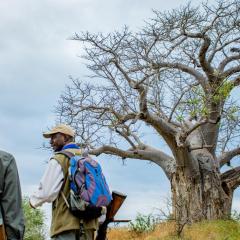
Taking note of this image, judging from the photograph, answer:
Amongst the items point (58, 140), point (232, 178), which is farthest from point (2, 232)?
point (232, 178)

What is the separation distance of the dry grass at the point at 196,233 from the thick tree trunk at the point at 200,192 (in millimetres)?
638

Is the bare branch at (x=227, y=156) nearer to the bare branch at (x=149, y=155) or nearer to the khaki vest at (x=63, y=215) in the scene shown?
the bare branch at (x=149, y=155)

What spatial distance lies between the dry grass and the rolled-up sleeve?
316 inches

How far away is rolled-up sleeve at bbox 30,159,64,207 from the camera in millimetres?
5258

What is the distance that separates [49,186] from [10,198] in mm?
1558

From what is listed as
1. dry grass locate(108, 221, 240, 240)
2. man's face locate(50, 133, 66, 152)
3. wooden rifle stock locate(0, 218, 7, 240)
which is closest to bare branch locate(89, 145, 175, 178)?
dry grass locate(108, 221, 240, 240)

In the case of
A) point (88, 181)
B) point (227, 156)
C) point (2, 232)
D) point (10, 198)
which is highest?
point (227, 156)

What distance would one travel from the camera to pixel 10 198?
372cm

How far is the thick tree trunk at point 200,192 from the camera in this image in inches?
678

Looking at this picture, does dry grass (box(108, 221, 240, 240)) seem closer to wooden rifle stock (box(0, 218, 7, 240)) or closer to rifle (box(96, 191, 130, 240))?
rifle (box(96, 191, 130, 240))

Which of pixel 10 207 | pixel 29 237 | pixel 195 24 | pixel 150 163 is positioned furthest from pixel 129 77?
pixel 10 207

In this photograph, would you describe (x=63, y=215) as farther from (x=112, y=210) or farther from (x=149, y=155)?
(x=149, y=155)

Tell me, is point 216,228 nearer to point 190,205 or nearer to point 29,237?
point 190,205

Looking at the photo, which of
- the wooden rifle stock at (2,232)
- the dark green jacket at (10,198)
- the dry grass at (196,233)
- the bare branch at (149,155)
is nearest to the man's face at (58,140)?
the dark green jacket at (10,198)
